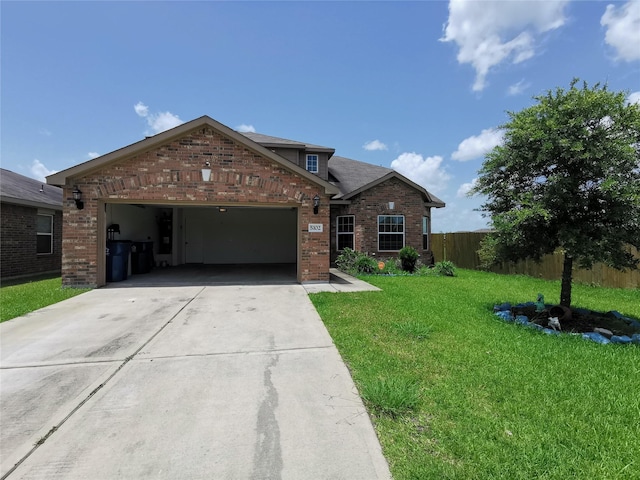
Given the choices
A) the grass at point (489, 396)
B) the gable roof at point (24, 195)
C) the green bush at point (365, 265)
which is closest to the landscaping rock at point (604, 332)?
the grass at point (489, 396)

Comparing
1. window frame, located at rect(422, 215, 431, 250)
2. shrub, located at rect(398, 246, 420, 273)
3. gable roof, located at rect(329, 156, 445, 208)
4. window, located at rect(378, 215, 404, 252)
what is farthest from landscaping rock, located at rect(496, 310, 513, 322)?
window frame, located at rect(422, 215, 431, 250)

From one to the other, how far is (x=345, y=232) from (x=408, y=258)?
305 cm

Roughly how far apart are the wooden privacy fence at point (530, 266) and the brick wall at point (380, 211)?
2823 mm

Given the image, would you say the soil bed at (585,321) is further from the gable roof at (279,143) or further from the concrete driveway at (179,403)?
the gable roof at (279,143)

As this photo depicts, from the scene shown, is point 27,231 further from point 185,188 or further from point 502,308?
point 502,308

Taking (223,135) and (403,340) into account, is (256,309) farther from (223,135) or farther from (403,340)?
(223,135)

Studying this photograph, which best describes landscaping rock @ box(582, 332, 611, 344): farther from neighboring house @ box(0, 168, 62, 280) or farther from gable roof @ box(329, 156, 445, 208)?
neighboring house @ box(0, 168, 62, 280)

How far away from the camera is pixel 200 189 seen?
959 centimetres

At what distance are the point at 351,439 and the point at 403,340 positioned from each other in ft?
7.94

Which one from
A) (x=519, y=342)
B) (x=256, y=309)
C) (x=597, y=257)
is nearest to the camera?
(x=519, y=342)

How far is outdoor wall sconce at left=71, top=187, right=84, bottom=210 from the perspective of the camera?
8945 millimetres

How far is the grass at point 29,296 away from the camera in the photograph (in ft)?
21.8

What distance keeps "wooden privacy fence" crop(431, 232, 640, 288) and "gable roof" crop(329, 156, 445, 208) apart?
2.29 meters

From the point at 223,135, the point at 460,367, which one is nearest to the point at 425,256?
the point at 223,135
